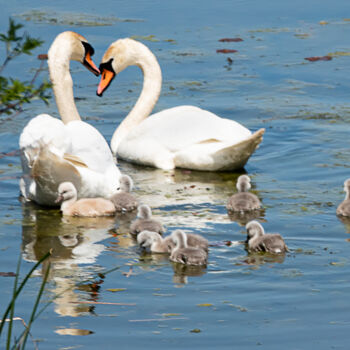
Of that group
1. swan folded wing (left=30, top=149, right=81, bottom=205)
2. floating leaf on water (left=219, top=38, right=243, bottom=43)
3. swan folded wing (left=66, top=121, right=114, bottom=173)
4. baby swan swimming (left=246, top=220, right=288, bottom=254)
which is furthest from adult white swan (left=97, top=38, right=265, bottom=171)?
floating leaf on water (left=219, top=38, right=243, bottom=43)

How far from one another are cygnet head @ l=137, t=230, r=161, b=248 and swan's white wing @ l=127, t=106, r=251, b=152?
312cm

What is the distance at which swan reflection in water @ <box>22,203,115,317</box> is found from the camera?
23.3ft

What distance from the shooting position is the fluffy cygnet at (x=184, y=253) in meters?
7.65

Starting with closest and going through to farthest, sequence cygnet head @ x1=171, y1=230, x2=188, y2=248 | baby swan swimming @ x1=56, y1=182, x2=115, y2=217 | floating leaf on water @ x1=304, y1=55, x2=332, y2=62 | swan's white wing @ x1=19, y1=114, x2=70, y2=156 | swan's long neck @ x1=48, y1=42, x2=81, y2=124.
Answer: cygnet head @ x1=171, y1=230, x2=188, y2=248 → swan's white wing @ x1=19, y1=114, x2=70, y2=156 → baby swan swimming @ x1=56, y1=182, x2=115, y2=217 → swan's long neck @ x1=48, y1=42, x2=81, y2=124 → floating leaf on water @ x1=304, y1=55, x2=332, y2=62

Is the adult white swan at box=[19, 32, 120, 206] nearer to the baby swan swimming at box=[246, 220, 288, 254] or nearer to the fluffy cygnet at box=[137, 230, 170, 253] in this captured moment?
the fluffy cygnet at box=[137, 230, 170, 253]

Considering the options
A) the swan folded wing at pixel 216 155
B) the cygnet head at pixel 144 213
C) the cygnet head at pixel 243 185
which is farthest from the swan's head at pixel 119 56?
the cygnet head at pixel 144 213

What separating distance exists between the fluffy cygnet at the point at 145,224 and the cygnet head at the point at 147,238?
352mm

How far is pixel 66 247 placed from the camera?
8.41 metres

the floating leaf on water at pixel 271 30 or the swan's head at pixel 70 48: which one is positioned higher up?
the swan's head at pixel 70 48

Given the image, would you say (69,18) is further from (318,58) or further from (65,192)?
(65,192)

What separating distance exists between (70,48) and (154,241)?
5.02 metres

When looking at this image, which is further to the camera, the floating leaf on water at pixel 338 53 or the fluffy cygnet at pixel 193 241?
the floating leaf on water at pixel 338 53

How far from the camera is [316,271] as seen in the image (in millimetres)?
7535

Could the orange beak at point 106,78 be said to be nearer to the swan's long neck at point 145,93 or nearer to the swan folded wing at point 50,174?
the swan's long neck at point 145,93
